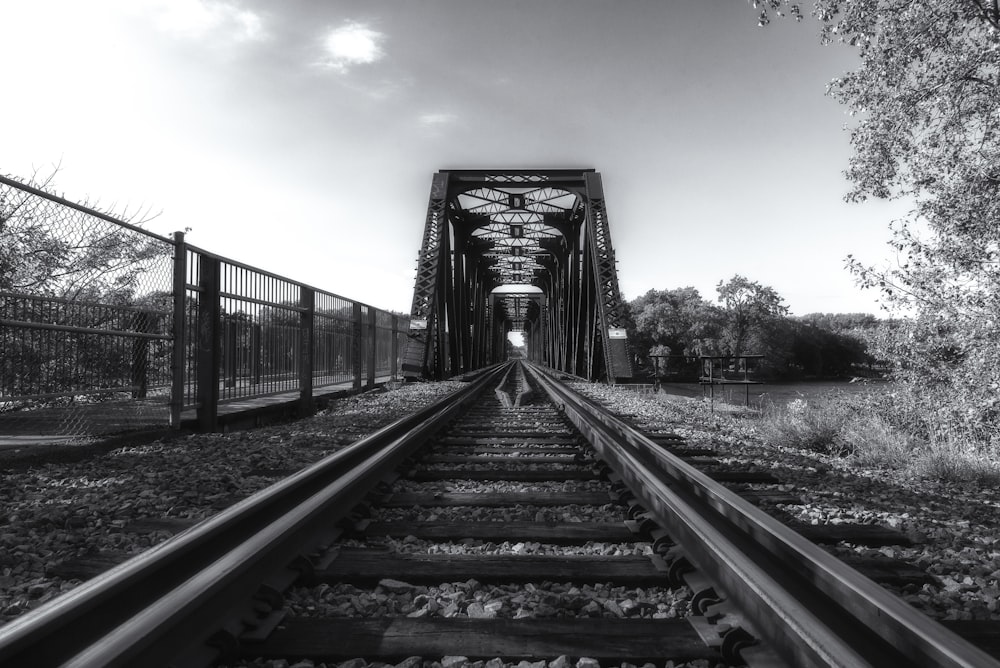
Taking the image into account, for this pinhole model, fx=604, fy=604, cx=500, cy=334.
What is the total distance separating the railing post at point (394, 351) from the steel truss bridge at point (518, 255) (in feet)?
3.50

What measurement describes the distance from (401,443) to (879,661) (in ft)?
11.0

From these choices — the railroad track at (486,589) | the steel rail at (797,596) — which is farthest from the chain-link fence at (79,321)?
the steel rail at (797,596)

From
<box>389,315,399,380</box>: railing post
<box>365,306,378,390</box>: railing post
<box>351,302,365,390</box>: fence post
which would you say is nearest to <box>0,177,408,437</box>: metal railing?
<box>351,302,365,390</box>: fence post

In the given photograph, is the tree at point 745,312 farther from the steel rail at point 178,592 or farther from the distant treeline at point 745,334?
the steel rail at point 178,592

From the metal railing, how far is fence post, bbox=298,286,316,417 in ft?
1.49

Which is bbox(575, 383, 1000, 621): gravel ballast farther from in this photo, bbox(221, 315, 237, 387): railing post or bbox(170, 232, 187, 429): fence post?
bbox(221, 315, 237, 387): railing post

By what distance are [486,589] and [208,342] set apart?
201 inches

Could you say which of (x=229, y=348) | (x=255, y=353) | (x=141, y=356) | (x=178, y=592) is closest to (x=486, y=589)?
(x=178, y=592)

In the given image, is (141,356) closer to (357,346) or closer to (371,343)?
(357,346)

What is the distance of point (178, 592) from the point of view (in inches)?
62.4

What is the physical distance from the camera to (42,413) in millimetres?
4355

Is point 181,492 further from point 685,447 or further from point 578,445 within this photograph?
point 685,447

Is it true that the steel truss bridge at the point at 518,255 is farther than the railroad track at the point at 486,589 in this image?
Yes

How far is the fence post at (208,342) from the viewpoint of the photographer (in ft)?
19.6
